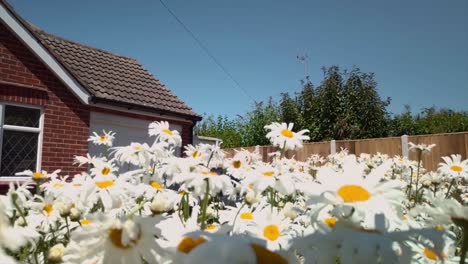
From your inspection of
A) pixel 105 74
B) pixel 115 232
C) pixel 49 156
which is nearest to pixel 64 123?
pixel 49 156

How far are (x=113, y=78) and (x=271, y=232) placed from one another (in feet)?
34.3

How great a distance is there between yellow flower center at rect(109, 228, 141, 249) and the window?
304 inches

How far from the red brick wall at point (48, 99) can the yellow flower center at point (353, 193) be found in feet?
26.5

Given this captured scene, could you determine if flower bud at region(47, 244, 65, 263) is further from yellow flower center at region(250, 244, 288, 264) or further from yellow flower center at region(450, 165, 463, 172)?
yellow flower center at region(450, 165, 463, 172)

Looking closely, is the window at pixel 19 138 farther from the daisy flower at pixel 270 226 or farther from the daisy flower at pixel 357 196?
the daisy flower at pixel 357 196

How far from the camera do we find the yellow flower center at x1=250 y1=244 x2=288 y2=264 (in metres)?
0.66

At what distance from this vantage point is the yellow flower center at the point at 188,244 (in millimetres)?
721

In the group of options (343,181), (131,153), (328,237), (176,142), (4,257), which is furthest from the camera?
(176,142)

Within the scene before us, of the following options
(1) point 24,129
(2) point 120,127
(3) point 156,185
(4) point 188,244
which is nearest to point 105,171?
(3) point 156,185

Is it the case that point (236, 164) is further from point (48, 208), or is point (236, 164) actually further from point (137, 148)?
point (48, 208)

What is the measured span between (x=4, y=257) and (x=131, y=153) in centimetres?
163

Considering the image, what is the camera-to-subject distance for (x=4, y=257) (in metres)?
0.68

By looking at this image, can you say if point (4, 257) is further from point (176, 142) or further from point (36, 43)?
point (36, 43)

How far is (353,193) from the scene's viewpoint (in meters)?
1.00
